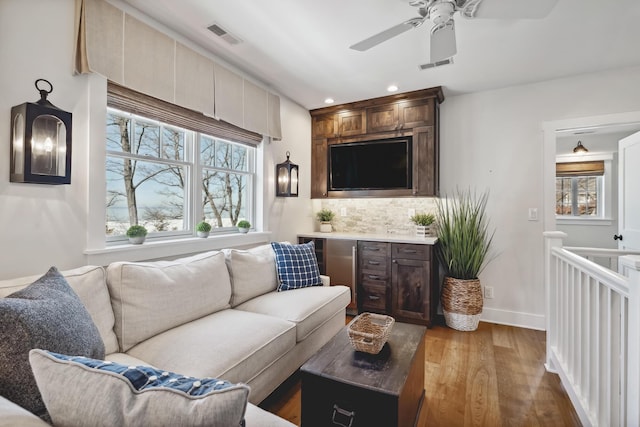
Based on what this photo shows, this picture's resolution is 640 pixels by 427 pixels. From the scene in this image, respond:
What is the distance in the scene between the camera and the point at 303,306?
7.67 ft

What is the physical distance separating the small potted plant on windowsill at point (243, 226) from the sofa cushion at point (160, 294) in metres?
0.92

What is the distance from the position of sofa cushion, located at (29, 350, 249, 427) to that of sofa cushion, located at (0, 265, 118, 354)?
41.0 inches

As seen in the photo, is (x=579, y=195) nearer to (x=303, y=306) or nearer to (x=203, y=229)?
(x=303, y=306)

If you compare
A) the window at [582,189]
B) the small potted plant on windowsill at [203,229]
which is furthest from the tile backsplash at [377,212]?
the window at [582,189]

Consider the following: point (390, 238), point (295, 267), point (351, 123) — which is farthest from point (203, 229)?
point (351, 123)

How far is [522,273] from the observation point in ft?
11.4

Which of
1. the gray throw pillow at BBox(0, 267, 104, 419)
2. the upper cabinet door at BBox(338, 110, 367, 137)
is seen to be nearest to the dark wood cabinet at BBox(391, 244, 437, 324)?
the upper cabinet door at BBox(338, 110, 367, 137)

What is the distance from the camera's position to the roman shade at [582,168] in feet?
15.9

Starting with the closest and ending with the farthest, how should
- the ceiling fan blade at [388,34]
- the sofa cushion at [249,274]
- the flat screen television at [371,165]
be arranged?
the ceiling fan blade at [388,34] → the sofa cushion at [249,274] → the flat screen television at [371,165]

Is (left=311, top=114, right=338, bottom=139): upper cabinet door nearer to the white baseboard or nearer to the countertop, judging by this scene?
the countertop

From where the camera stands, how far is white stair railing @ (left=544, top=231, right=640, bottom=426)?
1206 millimetres

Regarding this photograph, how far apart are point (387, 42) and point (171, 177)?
2.13 m

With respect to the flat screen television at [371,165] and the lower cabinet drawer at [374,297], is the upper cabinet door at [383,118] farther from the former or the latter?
the lower cabinet drawer at [374,297]

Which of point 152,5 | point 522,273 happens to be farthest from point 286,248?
point 522,273
